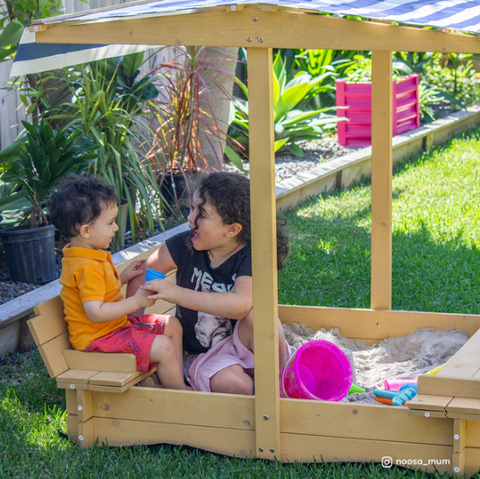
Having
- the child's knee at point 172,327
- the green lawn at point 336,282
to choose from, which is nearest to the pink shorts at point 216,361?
the child's knee at point 172,327

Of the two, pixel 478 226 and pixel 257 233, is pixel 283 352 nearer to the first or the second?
pixel 257 233

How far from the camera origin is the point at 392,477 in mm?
2547

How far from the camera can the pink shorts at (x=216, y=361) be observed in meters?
2.98

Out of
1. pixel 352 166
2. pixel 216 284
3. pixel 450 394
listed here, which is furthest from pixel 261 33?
pixel 352 166

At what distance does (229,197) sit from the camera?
3.04 m

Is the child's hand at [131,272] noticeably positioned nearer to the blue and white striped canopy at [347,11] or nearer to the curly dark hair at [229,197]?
the curly dark hair at [229,197]

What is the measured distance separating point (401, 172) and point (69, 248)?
525 centimetres

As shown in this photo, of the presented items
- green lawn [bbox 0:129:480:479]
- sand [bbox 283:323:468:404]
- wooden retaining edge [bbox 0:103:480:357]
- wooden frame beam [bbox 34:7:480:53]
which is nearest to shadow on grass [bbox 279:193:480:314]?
green lawn [bbox 0:129:480:479]

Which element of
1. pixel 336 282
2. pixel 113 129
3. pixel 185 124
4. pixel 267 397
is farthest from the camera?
pixel 185 124

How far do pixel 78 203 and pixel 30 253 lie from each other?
5.33 ft

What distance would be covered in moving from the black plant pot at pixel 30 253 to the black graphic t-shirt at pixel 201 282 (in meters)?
1.47

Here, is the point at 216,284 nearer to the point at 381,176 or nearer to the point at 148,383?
the point at 148,383

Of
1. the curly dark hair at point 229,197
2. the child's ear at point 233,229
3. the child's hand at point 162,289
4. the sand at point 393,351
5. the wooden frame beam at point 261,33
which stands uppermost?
the wooden frame beam at point 261,33

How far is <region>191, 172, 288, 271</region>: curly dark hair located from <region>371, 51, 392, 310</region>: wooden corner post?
79 cm
